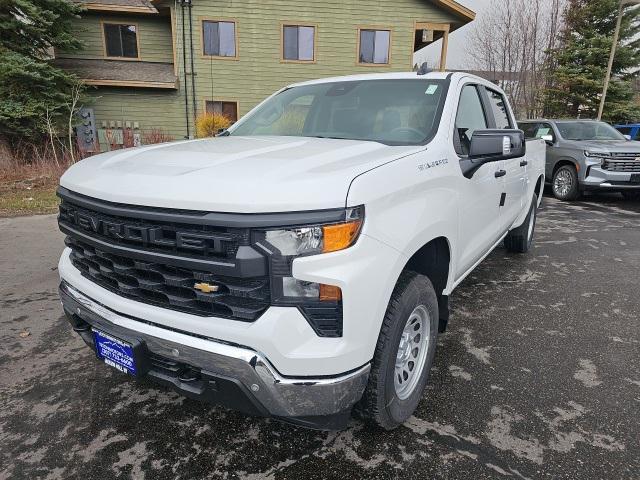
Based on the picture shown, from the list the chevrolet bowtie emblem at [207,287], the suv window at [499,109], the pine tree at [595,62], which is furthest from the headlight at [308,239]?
the pine tree at [595,62]

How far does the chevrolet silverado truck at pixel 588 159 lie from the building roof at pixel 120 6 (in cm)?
1363

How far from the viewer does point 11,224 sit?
669cm

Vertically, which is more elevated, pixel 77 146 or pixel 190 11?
pixel 190 11

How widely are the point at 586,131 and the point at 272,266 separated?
1100cm

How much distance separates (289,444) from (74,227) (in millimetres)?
1550

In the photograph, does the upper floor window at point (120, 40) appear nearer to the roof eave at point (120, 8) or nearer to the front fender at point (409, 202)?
the roof eave at point (120, 8)

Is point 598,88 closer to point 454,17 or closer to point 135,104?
point 454,17

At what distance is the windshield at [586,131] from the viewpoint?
10.1 metres

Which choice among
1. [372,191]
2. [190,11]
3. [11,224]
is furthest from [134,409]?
[190,11]

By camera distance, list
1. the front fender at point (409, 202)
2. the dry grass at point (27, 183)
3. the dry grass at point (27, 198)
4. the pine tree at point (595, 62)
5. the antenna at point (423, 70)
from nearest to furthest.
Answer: the front fender at point (409, 202) → the antenna at point (423, 70) → the dry grass at point (27, 198) → the dry grass at point (27, 183) → the pine tree at point (595, 62)


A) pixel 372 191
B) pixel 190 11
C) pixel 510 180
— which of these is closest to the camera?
pixel 372 191

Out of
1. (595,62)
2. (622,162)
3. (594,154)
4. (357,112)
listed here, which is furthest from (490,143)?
(595,62)

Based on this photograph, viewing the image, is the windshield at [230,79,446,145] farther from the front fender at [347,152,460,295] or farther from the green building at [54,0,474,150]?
the green building at [54,0,474,150]

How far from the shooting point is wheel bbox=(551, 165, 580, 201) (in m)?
9.71
